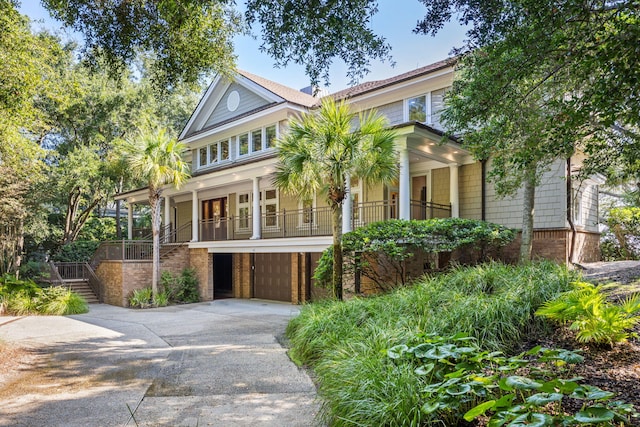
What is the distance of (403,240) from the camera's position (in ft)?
34.7

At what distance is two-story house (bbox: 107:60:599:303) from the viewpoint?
12.8 m

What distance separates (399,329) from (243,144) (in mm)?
15264

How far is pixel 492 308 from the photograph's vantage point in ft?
18.3

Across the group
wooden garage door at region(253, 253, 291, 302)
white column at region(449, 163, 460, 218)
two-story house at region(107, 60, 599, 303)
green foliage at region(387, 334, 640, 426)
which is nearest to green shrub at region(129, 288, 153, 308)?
two-story house at region(107, 60, 599, 303)

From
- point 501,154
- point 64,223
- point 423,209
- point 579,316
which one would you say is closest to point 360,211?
point 423,209

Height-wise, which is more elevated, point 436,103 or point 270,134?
point 436,103

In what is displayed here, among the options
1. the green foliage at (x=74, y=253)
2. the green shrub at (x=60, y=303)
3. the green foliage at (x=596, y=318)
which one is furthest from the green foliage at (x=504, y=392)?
the green foliage at (x=74, y=253)

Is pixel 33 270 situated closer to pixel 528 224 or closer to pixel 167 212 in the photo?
pixel 167 212

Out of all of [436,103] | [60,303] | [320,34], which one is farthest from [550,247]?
[60,303]

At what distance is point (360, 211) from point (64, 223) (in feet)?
69.4

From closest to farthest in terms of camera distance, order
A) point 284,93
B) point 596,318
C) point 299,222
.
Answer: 1. point 596,318
2. point 299,222
3. point 284,93

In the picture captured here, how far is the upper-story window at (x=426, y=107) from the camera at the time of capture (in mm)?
14461

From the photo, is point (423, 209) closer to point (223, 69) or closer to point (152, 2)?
point (223, 69)

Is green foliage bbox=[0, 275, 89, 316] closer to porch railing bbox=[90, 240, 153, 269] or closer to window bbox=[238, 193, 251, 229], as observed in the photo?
porch railing bbox=[90, 240, 153, 269]
